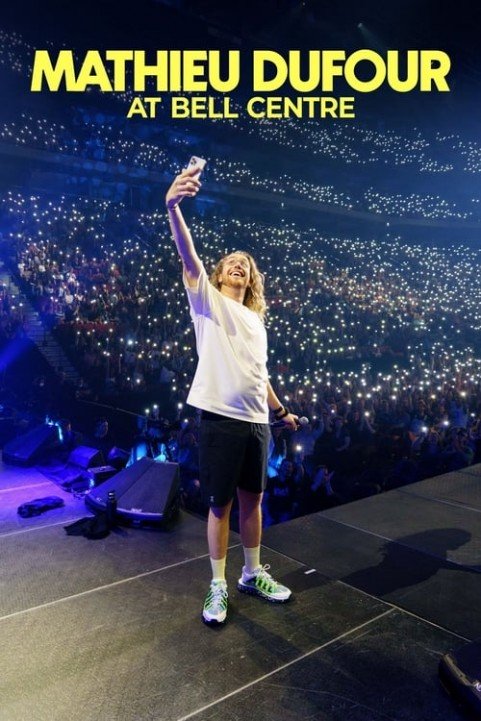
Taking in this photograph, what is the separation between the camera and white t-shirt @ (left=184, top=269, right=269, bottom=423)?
189 centimetres

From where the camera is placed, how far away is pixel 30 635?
171 centimetres

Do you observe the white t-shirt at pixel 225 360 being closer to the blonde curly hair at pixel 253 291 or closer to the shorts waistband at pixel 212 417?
the shorts waistband at pixel 212 417

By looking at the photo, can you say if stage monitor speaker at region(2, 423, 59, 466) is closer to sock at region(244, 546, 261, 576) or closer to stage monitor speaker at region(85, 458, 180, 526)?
stage monitor speaker at region(85, 458, 180, 526)

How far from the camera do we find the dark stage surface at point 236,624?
1.38 m

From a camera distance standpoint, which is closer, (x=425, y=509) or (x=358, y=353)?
(x=425, y=509)

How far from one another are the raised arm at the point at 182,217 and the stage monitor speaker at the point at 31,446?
278 cm

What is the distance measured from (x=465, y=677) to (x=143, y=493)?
1.88 meters

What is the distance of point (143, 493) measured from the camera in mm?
2748

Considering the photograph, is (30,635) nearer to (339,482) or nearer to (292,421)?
(292,421)

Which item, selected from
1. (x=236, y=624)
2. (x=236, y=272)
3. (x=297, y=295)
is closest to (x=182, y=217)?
(x=236, y=272)

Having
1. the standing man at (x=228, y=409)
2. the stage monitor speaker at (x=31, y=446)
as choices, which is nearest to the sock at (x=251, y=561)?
the standing man at (x=228, y=409)

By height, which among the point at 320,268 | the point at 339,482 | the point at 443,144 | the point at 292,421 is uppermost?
the point at 443,144

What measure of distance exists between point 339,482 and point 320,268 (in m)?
13.8

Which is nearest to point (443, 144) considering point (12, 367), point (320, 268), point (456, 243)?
point (456, 243)
